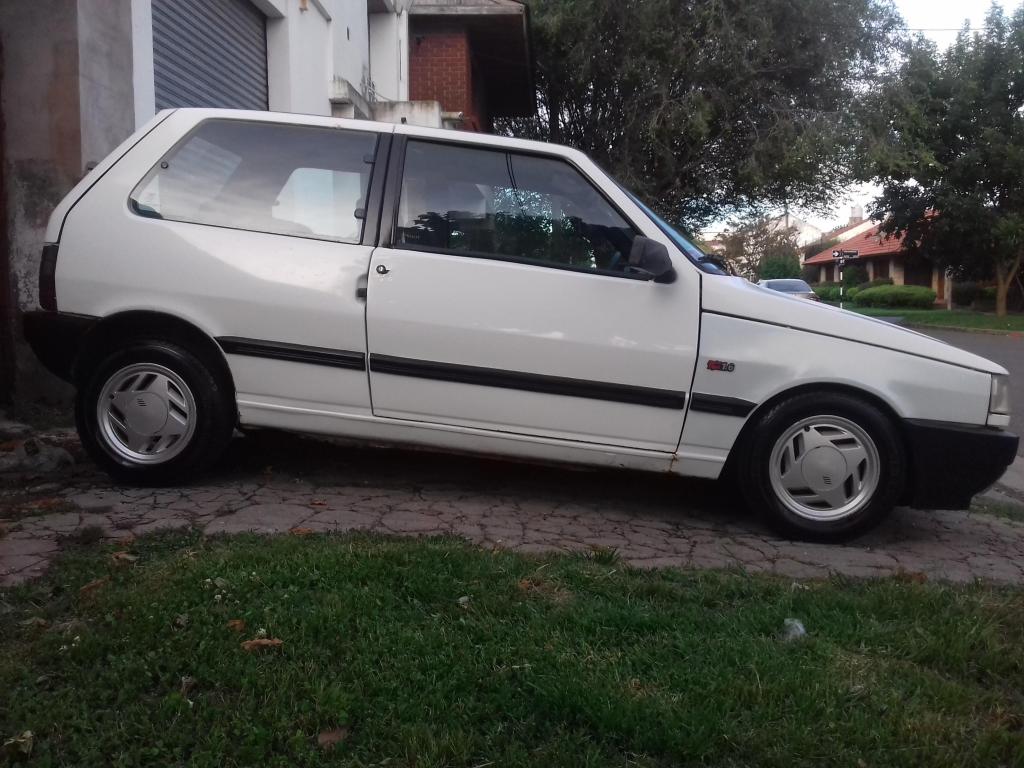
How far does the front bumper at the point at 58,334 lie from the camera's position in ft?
14.2

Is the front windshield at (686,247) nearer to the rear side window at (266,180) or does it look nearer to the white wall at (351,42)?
the rear side window at (266,180)

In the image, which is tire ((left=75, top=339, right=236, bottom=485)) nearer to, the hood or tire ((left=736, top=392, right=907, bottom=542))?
the hood

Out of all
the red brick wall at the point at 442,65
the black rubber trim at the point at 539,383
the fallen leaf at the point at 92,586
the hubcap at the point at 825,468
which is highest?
the red brick wall at the point at 442,65

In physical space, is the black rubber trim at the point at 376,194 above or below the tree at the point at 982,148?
below

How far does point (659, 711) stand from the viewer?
2.40m

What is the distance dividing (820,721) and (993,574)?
77.0 inches

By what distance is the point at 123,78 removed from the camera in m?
6.36

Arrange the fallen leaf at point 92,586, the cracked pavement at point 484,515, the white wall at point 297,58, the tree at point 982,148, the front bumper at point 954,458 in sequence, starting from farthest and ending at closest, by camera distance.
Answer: the tree at point 982,148 < the white wall at point 297,58 < the front bumper at point 954,458 < the cracked pavement at point 484,515 < the fallen leaf at point 92,586

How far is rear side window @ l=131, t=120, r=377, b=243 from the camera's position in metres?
4.37

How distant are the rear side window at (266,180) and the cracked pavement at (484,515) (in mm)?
1302

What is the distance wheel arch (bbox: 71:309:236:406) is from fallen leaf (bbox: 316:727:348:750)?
8.03ft

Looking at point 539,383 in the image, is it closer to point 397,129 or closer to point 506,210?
point 506,210

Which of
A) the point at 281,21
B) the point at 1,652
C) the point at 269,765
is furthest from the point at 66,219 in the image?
the point at 281,21

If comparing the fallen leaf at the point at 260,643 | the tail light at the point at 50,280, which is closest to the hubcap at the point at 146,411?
the tail light at the point at 50,280
